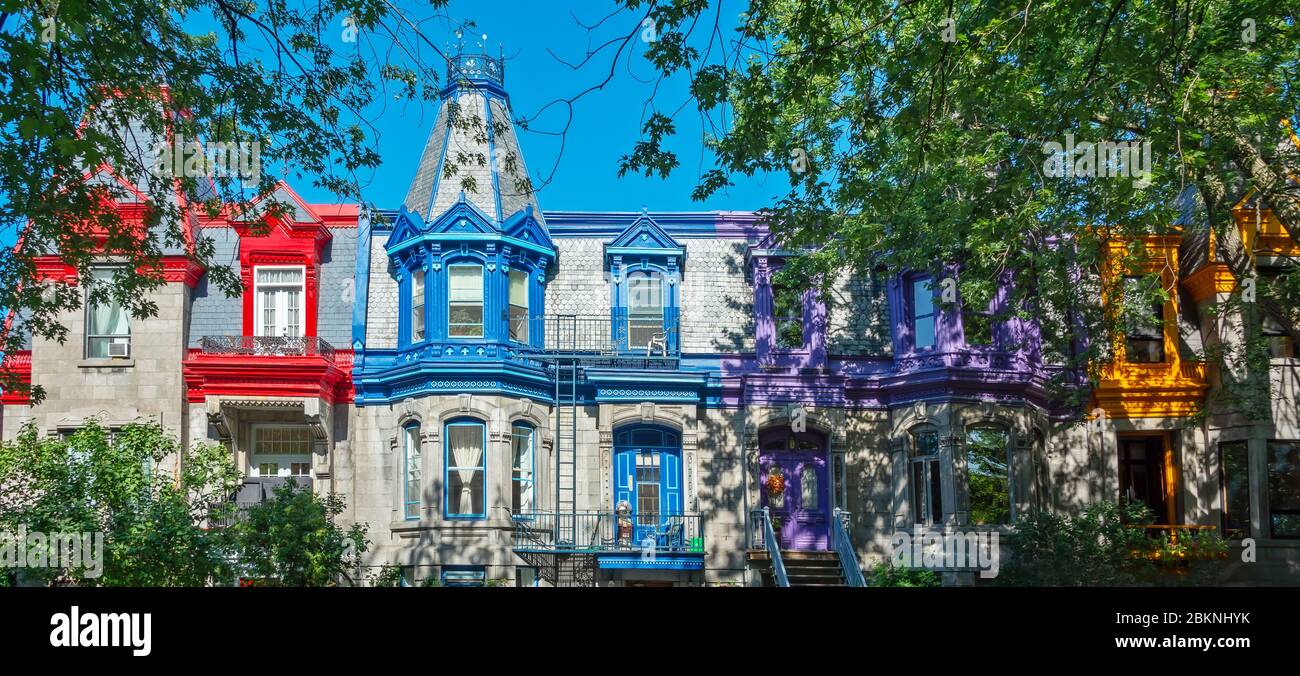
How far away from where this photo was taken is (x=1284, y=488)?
20656mm

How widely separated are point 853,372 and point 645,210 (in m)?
5.33

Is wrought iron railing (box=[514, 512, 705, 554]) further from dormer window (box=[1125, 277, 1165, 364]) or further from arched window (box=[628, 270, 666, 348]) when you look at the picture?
dormer window (box=[1125, 277, 1165, 364])

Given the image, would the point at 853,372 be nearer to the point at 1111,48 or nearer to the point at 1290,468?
the point at 1290,468

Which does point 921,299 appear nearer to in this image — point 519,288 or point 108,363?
point 519,288

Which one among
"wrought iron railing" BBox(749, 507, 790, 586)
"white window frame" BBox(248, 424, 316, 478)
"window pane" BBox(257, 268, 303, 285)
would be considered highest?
"window pane" BBox(257, 268, 303, 285)

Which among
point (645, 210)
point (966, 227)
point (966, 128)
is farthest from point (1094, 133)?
point (645, 210)

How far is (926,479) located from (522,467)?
304 inches

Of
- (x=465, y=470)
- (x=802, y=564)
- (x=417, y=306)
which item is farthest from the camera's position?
(x=417, y=306)

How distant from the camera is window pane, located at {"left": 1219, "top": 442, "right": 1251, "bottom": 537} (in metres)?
20.9

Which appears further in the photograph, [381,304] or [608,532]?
[381,304]

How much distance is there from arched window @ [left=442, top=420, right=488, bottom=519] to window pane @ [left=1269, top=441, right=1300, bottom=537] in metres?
15.0

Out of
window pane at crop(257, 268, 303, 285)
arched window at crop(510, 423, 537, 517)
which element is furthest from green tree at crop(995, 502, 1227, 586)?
window pane at crop(257, 268, 303, 285)

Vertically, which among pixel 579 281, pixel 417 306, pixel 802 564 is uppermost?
pixel 579 281

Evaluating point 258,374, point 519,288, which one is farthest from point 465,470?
point 258,374
